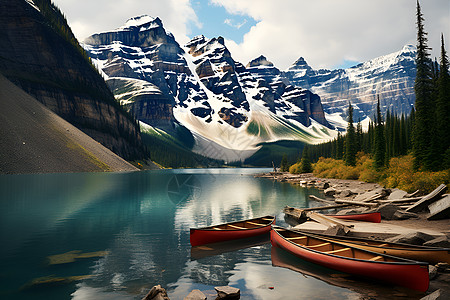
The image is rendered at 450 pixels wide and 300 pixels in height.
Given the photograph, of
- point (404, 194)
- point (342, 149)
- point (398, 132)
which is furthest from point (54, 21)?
point (404, 194)

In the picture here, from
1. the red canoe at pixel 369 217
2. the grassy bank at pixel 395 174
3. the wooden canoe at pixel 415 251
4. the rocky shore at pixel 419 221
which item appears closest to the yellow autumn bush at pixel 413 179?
the grassy bank at pixel 395 174

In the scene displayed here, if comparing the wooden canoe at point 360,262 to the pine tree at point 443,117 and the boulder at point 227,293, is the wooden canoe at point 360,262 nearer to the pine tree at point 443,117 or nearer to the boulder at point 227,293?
the boulder at point 227,293

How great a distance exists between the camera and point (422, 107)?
44.0 metres

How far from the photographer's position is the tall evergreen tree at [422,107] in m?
41.6

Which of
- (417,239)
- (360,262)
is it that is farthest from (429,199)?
(360,262)

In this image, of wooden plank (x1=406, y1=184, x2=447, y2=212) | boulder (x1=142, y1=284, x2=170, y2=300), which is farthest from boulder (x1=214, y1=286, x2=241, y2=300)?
wooden plank (x1=406, y1=184, x2=447, y2=212)

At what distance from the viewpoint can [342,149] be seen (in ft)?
375

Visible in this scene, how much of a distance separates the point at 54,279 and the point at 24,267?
3378mm

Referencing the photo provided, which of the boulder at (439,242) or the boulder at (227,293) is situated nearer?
the boulder at (227,293)

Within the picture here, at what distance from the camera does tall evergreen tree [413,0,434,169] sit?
4156cm

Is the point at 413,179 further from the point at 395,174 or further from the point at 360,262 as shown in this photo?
the point at 360,262

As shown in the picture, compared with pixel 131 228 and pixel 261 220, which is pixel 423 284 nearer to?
pixel 261 220

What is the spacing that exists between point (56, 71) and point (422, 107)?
179 metres

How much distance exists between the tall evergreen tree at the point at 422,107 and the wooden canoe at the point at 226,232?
30609 mm
